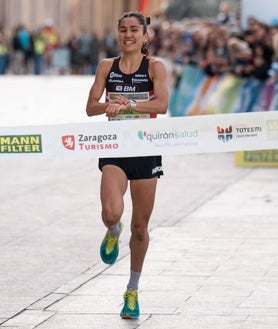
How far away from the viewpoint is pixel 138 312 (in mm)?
8453

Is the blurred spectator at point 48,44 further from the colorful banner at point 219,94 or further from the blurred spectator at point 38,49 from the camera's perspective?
the colorful banner at point 219,94

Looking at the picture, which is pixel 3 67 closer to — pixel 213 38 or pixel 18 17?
pixel 18 17

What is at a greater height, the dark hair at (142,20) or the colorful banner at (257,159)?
the dark hair at (142,20)

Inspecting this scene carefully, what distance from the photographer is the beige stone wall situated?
68.5 meters

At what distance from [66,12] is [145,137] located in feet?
223

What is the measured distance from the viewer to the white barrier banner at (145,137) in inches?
323

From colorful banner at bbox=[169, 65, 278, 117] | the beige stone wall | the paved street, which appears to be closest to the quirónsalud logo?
the paved street

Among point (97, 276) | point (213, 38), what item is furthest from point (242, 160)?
point (97, 276)

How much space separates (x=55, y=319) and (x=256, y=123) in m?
1.68

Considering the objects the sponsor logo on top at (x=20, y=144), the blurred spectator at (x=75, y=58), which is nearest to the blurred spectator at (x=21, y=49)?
the blurred spectator at (x=75, y=58)

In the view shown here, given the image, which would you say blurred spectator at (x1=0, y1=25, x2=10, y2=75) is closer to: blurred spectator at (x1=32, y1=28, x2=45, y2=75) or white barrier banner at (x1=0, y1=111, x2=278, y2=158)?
blurred spectator at (x1=32, y1=28, x2=45, y2=75)

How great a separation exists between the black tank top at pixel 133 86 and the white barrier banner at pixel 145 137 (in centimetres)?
25

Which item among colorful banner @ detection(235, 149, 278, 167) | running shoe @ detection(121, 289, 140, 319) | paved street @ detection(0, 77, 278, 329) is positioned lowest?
colorful banner @ detection(235, 149, 278, 167)

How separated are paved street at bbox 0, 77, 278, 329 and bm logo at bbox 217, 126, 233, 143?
1.08m
